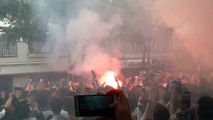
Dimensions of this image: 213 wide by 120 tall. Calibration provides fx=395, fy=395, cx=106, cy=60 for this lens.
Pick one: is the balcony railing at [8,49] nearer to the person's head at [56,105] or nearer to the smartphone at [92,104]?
the person's head at [56,105]

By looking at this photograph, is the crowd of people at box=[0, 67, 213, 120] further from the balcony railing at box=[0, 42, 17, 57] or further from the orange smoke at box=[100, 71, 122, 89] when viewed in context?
the balcony railing at box=[0, 42, 17, 57]

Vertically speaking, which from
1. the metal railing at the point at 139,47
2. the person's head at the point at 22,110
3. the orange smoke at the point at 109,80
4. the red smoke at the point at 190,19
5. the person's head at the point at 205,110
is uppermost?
the red smoke at the point at 190,19

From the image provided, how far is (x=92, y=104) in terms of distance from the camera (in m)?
1.94

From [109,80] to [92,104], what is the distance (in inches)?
171

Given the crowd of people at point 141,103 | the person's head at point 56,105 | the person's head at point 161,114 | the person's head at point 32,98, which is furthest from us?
the person's head at point 32,98

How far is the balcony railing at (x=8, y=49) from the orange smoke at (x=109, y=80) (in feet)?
6.78

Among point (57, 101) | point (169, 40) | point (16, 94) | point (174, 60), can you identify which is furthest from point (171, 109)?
point (174, 60)

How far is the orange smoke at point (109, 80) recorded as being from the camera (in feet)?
20.0

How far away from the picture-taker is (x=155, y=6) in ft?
20.2

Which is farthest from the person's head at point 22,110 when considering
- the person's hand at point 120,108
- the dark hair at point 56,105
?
the person's hand at point 120,108

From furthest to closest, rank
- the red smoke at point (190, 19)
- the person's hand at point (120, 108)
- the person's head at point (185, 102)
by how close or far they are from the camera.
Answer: the red smoke at point (190, 19) < the person's head at point (185, 102) < the person's hand at point (120, 108)

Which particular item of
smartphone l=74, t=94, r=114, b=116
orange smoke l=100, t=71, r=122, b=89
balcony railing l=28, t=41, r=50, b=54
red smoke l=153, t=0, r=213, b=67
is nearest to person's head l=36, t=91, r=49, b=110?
orange smoke l=100, t=71, r=122, b=89

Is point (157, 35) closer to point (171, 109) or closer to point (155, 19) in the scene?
point (155, 19)

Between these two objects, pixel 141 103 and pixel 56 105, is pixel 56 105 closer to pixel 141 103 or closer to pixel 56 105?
pixel 56 105
